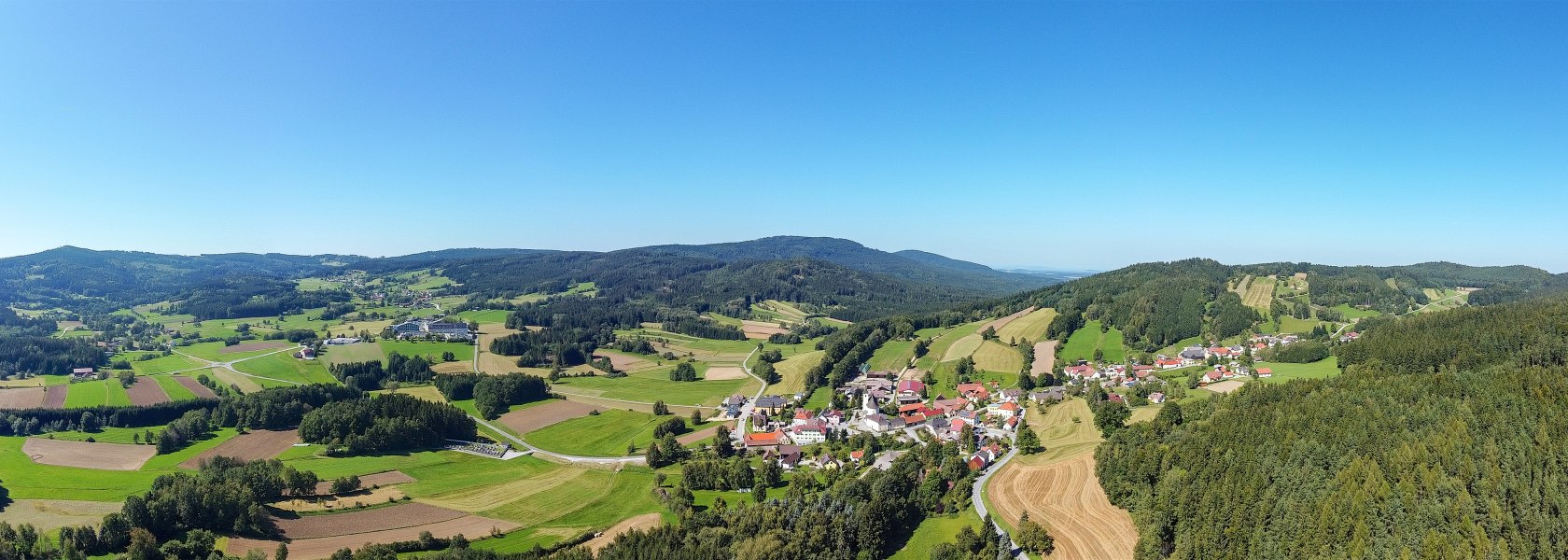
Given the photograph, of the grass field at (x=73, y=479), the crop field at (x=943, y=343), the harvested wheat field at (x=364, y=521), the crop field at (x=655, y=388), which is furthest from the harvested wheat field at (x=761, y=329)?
the grass field at (x=73, y=479)

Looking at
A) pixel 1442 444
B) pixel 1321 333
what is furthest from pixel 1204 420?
pixel 1321 333

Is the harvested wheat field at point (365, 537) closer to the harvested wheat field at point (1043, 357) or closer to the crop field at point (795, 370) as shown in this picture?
the crop field at point (795, 370)

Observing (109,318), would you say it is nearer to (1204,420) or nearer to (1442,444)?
(1204,420)

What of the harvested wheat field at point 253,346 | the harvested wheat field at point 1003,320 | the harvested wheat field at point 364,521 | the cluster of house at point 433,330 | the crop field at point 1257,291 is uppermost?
the crop field at point 1257,291

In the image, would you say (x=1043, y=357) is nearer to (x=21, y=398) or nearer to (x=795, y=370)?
(x=795, y=370)

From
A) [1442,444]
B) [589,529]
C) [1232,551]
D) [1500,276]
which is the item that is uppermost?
[1500,276]

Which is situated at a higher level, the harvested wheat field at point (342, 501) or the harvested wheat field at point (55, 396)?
the harvested wheat field at point (55, 396)
